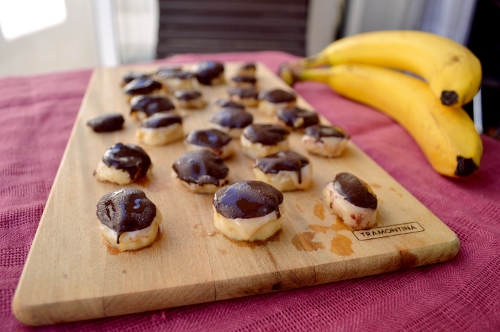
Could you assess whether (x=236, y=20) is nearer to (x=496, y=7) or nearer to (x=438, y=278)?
(x=496, y=7)

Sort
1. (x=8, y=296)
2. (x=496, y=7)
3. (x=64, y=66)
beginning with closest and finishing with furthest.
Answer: (x=8, y=296) → (x=496, y=7) → (x=64, y=66)

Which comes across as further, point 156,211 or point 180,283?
point 156,211

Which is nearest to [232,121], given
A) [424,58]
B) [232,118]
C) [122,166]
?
[232,118]

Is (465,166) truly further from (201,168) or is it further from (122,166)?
(122,166)

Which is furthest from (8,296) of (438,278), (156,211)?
(438,278)

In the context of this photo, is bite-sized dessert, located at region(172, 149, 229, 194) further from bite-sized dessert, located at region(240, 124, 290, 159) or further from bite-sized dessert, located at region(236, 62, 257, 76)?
bite-sized dessert, located at region(236, 62, 257, 76)

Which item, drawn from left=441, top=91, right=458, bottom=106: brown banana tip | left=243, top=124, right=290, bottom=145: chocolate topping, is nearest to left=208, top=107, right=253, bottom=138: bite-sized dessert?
left=243, top=124, right=290, bottom=145: chocolate topping
